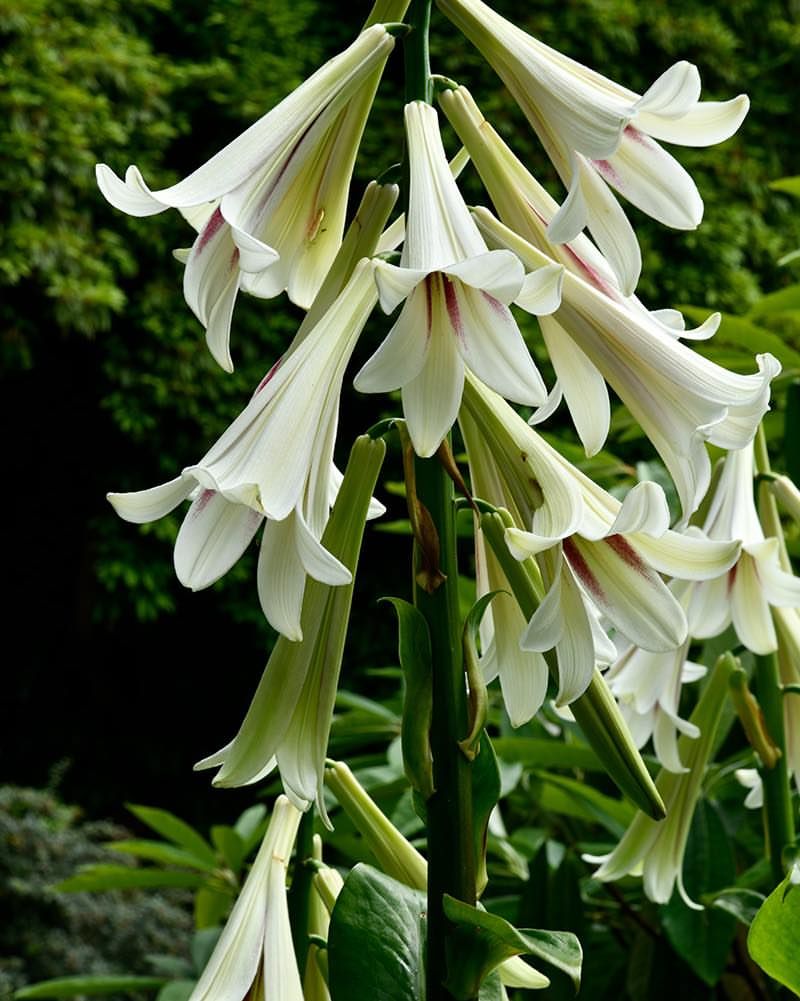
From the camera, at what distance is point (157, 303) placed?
4.12 metres

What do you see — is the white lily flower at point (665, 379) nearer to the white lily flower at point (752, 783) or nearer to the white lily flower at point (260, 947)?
the white lily flower at point (260, 947)

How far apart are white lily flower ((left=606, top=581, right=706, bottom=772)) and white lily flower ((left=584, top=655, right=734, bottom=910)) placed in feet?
0.07

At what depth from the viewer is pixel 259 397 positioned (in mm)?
751

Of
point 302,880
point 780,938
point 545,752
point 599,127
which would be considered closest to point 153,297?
point 545,752

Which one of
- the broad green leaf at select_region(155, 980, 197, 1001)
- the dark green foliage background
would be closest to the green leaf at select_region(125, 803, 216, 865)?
the broad green leaf at select_region(155, 980, 197, 1001)

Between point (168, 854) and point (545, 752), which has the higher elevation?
point (545, 752)

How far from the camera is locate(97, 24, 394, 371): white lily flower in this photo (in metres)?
0.77

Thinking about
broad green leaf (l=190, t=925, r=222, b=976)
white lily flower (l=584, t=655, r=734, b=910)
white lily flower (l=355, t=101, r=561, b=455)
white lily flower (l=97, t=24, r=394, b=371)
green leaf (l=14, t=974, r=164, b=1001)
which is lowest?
green leaf (l=14, t=974, r=164, b=1001)

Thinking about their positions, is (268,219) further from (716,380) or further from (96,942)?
(96,942)

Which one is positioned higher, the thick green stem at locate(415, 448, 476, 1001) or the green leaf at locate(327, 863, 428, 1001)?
the thick green stem at locate(415, 448, 476, 1001)

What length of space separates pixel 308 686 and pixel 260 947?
0.58ft

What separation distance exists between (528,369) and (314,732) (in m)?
0.26

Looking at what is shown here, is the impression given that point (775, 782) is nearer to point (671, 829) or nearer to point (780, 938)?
point (671, 829)

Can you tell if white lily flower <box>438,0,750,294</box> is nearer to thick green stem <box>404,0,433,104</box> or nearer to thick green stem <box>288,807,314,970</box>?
thick green stem <box>404,0,433,104</box>
